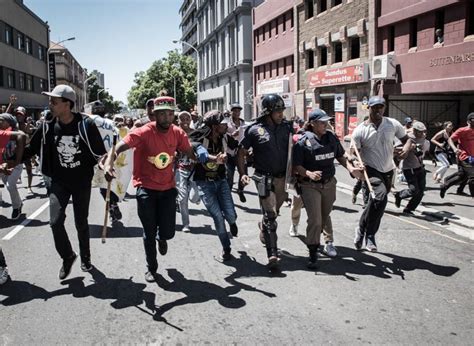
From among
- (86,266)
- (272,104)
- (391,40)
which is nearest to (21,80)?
(391,40)

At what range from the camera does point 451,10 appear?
18.2 m

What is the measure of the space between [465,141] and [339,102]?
16.4m

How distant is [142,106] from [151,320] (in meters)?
71.2

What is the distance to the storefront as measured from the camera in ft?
78.1

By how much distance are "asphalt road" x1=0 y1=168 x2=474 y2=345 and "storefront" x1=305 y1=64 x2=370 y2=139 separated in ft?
56.7

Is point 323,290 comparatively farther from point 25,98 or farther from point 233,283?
point 25,98

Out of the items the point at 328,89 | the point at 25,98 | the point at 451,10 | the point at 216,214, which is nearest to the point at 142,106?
the point at 25,98

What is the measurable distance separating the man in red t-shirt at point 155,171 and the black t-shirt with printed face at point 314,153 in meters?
1.38

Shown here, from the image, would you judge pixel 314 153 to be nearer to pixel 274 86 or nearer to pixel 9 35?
pixel 274 86

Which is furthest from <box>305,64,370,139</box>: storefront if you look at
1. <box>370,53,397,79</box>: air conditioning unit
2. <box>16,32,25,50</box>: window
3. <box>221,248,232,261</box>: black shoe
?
<box>16,32,25,50</box>: window

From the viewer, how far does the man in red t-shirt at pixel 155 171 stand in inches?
202

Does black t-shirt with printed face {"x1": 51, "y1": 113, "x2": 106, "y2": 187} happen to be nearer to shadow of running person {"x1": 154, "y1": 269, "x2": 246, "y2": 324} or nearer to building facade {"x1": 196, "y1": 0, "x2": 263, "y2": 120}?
shadow of running person {"x1": 154, "y1": 269, "x2": 246, "y2": 324}

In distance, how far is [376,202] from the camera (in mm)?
6301

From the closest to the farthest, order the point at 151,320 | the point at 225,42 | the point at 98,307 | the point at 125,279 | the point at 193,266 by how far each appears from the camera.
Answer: the point at 151,320
the point at 98,307
the point at 125,279
the point at 193,266
the point at 225,42
